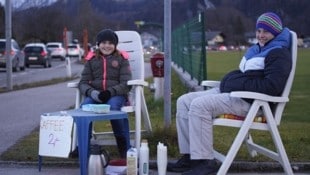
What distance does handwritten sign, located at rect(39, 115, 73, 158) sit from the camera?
5.81 m

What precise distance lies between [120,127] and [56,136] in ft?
2.91

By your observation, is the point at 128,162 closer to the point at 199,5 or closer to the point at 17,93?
the point at 199,5

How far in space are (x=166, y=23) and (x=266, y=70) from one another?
2.10 metres

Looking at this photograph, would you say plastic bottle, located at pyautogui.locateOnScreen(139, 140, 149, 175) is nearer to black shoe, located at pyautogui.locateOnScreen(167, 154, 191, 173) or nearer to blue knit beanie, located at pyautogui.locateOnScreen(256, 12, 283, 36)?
black shoe, located at pyautogui.locateOnScreen(167, 154, 191, 173)

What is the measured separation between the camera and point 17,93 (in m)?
16.3

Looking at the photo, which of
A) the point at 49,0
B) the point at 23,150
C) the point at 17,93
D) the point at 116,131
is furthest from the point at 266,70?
the point at 17,93

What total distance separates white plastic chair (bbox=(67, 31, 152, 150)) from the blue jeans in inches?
3.6

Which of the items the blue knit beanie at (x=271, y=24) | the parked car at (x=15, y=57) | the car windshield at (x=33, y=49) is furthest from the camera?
the car windshield at (x=33, y=49)

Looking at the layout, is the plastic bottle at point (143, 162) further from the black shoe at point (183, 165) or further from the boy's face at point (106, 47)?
the boy's face at point (106, 47)

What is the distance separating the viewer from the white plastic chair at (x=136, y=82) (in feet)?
21.2

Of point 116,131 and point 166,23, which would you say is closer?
point 116,131

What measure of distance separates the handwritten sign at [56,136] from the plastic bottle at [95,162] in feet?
0.91

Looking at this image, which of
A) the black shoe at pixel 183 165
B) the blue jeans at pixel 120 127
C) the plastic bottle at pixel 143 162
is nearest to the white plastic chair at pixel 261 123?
the black shoe at pixel 183 165

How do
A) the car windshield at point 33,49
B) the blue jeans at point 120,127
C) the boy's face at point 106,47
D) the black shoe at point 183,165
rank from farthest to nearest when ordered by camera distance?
the car windshield at point 33,49 < the boy's face at point 106,47 < the blue jeans at point 120,127 < the black shoe at point 183,165
